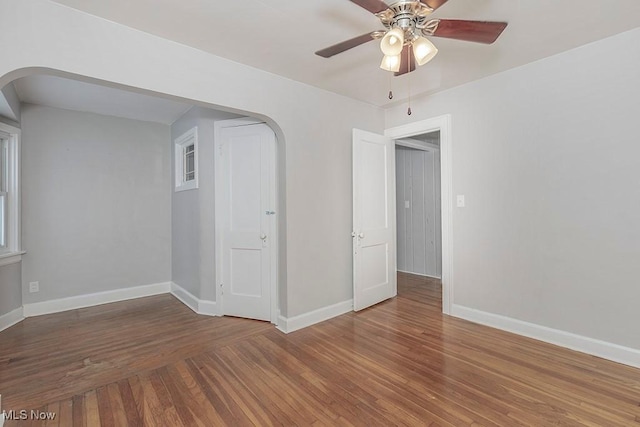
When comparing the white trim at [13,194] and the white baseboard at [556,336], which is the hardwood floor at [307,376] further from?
the white trim at [13,194]

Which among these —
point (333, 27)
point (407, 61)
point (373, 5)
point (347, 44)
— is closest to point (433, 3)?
point (373, 5)

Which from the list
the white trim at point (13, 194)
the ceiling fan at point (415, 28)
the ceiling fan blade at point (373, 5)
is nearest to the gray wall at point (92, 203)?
the white trim at point (13, 194)

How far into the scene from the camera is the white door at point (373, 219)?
3451 mm

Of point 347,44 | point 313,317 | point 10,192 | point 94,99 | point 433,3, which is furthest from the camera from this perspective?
point 94,99

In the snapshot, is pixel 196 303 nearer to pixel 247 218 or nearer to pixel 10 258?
pixel 247 218

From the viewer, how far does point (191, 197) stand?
148 inches

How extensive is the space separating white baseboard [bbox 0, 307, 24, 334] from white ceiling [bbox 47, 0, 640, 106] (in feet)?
10.6

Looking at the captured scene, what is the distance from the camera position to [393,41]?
160cm

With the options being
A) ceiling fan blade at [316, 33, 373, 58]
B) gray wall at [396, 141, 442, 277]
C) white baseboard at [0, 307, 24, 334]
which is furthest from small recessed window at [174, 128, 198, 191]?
gray wall at [396, 141, 442, 277]

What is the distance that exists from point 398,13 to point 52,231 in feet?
14.6

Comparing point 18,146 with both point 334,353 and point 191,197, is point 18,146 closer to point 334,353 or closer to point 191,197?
point 191,197

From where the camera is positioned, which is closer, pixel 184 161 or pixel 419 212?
pixel 184 161

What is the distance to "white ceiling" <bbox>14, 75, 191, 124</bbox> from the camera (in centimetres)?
297

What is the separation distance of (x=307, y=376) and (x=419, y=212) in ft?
13.3
